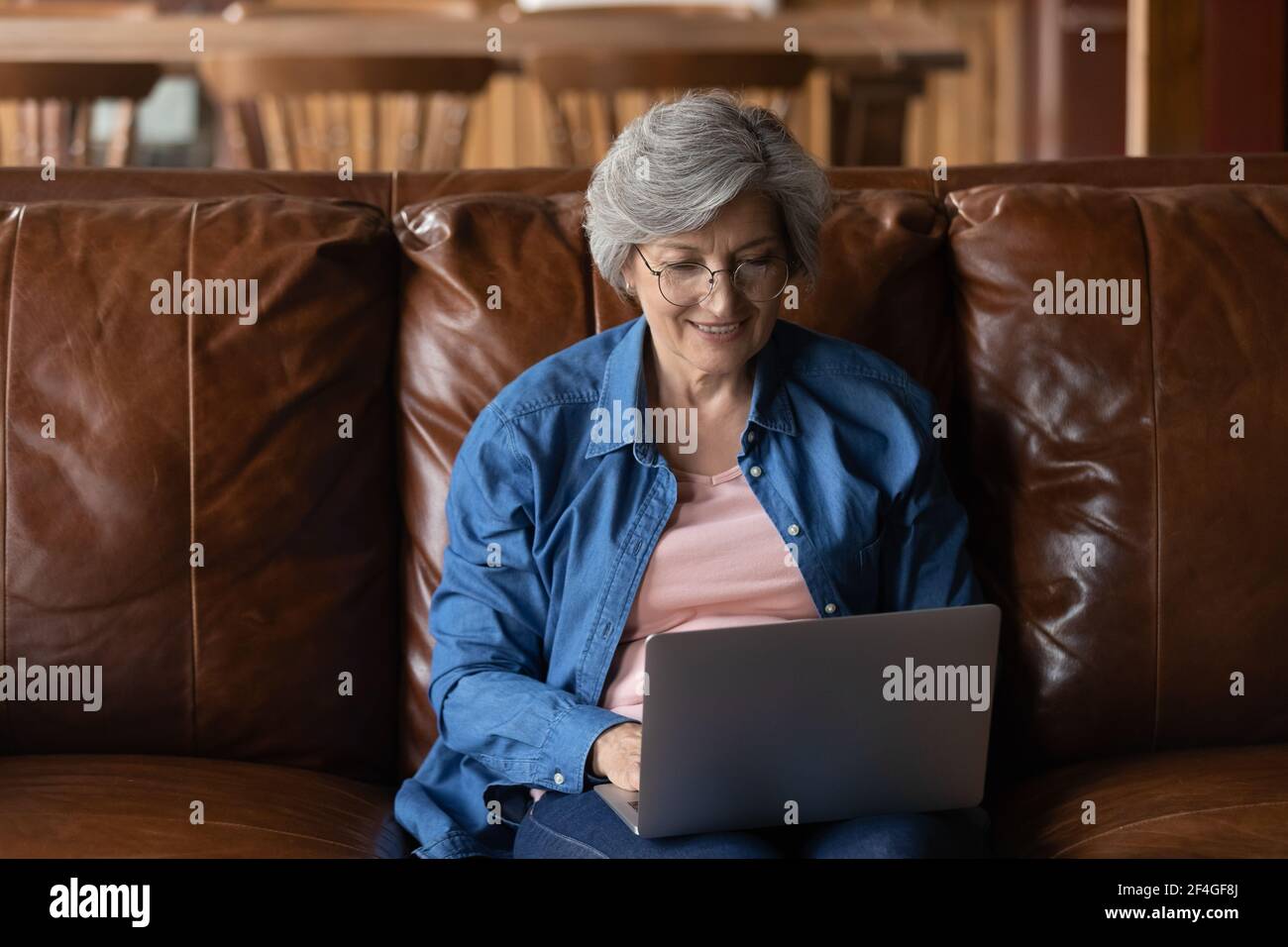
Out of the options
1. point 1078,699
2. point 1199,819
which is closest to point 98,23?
point 1078,699

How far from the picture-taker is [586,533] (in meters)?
1.58

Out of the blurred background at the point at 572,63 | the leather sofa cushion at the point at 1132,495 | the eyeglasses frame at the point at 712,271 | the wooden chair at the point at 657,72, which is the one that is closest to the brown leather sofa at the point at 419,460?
the leather sofa cushion at the point at 1132,495

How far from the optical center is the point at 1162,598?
1.75 metres

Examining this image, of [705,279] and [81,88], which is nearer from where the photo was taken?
[705,279]

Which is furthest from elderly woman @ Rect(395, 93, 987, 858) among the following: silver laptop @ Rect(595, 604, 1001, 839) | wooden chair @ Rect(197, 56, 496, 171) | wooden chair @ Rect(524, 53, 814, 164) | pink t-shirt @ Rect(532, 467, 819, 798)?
wooden chair @ Rect(524, 53, 814, 164)

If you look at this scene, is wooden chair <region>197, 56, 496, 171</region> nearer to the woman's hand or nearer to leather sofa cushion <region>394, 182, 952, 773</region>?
leather sofa cushion <region>394, 182, 952, 773</region>

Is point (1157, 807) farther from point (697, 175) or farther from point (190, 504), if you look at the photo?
point (190, 504)

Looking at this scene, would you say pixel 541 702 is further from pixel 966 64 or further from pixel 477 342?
pixel 966 64

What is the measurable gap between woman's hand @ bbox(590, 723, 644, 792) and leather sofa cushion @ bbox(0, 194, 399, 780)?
43 centimetres

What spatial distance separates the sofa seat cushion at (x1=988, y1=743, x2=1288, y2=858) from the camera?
145 centimetres

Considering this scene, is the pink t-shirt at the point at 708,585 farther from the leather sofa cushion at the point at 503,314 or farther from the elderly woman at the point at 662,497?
the leather sofa cushion at the point at 503,314

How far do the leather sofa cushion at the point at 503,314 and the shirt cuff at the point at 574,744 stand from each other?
360mm

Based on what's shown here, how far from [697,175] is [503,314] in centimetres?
41

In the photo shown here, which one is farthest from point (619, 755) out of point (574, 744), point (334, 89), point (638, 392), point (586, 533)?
point (334, 89)
